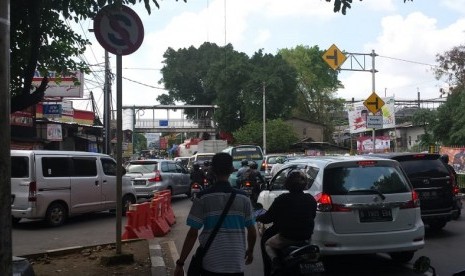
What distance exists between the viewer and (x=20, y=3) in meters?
6.05

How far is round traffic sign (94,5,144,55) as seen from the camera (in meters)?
6.68

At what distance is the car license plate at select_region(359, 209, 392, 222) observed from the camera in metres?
7.13

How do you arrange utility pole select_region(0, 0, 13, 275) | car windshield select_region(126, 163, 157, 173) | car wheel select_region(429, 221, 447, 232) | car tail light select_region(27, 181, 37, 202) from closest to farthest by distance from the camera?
utility pole select_region(0, 0, 13, 275), car wheel select_region(429, 221, 447, 232), car tail light select_region(27, 181, 37, 202), car windshield select_region(126, 163, 157, 173)

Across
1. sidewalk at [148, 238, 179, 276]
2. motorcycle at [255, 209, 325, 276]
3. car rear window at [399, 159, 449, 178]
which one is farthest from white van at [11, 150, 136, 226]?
motorcycle at [255, 209, 325, 276]

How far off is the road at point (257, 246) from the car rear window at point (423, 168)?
50.3 inches

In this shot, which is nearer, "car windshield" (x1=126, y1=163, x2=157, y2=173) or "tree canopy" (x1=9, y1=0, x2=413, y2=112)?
"tree canopy" (x1=9, y1=0, x2=413, y2=112)

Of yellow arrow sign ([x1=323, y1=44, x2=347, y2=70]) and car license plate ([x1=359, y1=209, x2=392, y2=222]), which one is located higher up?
yellow arrow sign ([x1=323, y1=44, x2=347, y2=70])

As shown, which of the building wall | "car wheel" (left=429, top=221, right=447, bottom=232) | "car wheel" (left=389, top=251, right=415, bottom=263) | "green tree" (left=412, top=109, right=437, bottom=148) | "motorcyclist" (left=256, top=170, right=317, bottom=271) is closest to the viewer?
"motorcyclist" (left=256, top=170, right=317, bottom=271)

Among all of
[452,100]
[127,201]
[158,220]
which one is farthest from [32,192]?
[452,100]

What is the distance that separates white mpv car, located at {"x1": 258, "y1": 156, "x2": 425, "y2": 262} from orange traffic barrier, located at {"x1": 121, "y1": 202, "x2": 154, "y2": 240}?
4.25 m

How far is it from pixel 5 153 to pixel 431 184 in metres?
9.32

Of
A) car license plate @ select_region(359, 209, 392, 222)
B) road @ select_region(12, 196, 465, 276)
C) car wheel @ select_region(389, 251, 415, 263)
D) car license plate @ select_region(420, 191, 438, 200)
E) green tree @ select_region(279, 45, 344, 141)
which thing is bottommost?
road @ select_region(12, 196, 465, 276)

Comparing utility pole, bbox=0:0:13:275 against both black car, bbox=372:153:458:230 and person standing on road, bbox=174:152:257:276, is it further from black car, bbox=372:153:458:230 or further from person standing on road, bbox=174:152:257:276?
black car, bbox=372:153:458:230

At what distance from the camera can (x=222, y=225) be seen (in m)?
4.09
